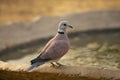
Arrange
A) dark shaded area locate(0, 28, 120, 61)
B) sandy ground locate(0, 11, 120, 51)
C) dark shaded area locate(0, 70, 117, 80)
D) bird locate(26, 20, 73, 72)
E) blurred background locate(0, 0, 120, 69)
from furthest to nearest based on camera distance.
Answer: sandy ground locate(0, 11, 120, 51)
dark shaded area locate(0, 28, 120, 61)
blurred background locate(0, 0, 120, 69)
dark shaded area locate(0, 70, 117, 80)
bird locate(26, 20, 73, 72)

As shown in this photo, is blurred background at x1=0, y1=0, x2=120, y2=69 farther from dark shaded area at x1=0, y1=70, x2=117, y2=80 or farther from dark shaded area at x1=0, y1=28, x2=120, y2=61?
dark shaded area at x1=0, y1=70, x2=117, y2=80

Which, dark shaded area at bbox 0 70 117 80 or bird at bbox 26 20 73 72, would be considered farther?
dark shaded area at bbox 0 70 117 80

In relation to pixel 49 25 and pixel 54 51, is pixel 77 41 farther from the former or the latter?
pixel 54 51

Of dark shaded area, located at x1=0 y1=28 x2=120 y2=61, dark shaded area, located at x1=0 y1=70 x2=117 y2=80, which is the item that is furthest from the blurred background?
dark shaded area, located at x1=0 y1=70 x2=117 y2=80

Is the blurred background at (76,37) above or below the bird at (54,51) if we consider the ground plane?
above

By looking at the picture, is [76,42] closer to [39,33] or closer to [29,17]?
[39,33]

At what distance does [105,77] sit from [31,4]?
6.47 metres

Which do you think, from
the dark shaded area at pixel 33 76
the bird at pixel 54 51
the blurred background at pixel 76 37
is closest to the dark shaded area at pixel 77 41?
the blurred background at pixel 76 37

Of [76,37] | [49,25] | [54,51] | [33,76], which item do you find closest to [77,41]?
[76,37]

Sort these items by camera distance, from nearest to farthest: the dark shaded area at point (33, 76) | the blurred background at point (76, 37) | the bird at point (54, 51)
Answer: the bird at point (54, 51) → the dark shaded area at point (33, 76) → the blurred background at point (76, 37)

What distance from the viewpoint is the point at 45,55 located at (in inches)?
152

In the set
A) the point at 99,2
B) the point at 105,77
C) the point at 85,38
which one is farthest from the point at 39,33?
the point at 99,2

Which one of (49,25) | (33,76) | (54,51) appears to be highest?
(49,25)

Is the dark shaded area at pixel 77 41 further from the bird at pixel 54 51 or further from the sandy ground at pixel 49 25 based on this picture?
the bird at pixel 54 51
